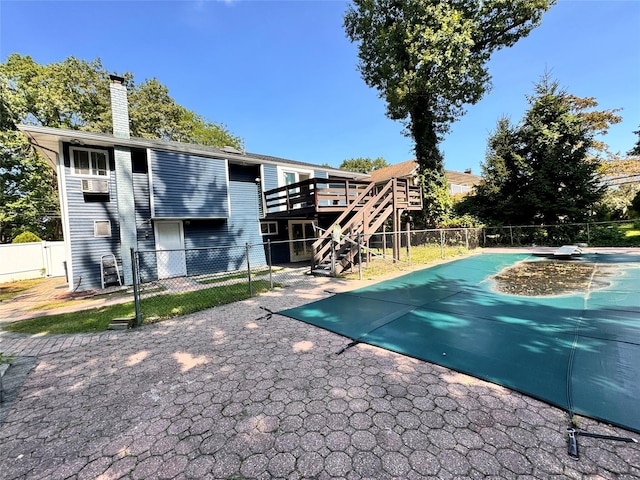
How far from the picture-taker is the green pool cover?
2615 millimetres

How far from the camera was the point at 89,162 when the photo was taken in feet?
32.2

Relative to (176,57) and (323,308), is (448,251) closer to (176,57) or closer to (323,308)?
(323,308)

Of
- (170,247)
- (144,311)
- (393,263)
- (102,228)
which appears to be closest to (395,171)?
(393,263)

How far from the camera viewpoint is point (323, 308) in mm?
5746

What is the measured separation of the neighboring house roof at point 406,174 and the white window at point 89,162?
53.6ft

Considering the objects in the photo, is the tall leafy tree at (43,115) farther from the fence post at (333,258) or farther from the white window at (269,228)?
the fence post at (333,258)

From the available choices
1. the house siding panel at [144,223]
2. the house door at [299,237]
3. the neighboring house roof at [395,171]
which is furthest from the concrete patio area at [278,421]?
the neighboring house roof at [395,171]

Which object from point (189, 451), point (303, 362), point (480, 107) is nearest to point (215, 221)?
point (303, 362)

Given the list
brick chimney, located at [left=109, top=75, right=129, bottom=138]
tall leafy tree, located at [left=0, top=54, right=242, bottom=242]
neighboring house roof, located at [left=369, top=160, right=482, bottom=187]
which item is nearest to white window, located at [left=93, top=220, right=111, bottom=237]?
brick chimney, located at [left=109, top=75, right=129, bottom=138]

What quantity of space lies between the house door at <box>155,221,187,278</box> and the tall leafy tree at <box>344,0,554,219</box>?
13535mm

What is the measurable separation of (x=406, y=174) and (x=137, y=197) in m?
19.8

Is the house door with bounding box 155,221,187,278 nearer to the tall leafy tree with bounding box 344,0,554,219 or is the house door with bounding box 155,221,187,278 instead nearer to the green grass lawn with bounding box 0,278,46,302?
the green grass lawn with bounding box 0,278,46,302

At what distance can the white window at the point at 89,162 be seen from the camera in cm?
957

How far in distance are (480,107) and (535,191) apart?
621 cm
